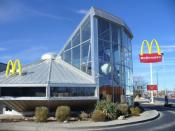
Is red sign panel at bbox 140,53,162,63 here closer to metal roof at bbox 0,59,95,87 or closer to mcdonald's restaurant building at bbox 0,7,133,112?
mcdonald's restaurant building at bbox 0,7,133,112

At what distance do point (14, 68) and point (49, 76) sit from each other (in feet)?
16.7

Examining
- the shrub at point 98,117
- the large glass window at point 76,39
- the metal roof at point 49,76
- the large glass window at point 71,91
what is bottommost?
the shrub at point 98,117

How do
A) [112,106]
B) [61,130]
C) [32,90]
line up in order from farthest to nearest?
[32,90]
[112,106]
[61,130]

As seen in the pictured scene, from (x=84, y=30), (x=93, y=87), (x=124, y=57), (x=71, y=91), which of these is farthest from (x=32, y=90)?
(x=124, y=57)

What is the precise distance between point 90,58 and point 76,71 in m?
3.22

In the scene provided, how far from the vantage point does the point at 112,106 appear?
119ft

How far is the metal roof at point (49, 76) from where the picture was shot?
131ft

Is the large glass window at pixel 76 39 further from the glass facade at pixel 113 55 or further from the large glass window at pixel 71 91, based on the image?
the large glass window at pixel 71 91

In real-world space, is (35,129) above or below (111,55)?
below

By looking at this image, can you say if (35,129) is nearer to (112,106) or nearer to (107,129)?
(107,129)

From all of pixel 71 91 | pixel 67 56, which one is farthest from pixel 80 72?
pixel 71 91

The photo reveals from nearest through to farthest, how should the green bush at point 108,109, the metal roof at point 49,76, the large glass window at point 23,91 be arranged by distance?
the green bush at point 108,109 < the large glass window at point 23,91 < the metal roof at point 49,76

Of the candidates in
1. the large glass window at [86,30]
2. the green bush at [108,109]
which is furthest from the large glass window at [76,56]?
the green bush at [108,109]

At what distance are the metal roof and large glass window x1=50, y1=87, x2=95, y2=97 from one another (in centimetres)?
53
